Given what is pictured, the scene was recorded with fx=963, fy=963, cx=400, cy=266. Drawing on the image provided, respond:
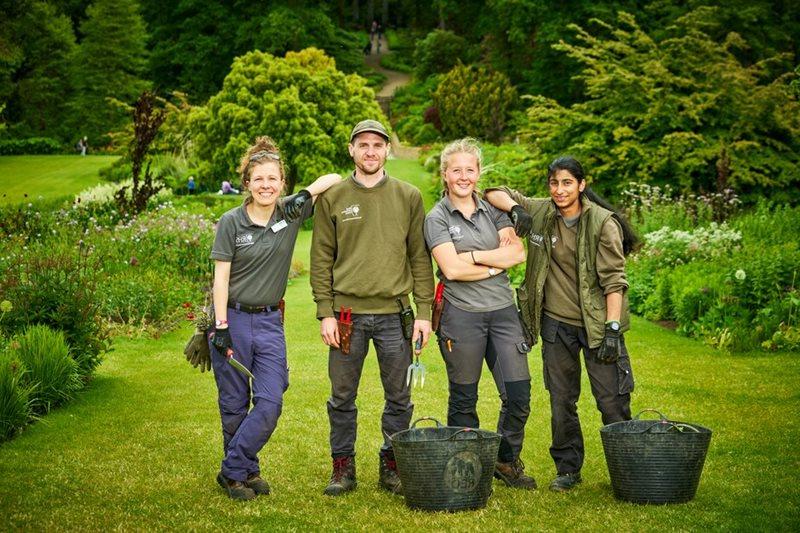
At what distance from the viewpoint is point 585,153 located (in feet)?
63.6

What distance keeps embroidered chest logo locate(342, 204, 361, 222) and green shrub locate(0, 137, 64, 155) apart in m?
39.1

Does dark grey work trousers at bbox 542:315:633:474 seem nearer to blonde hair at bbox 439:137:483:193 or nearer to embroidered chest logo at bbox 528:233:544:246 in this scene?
embroidered chest logo at bbox 528:233:544:246

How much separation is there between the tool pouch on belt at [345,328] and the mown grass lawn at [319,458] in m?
0.89

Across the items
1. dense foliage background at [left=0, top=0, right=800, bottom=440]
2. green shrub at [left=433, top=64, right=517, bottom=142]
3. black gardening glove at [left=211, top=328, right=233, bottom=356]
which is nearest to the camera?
black gardening glove at [left=211, top=328, right=233, bottom=356]

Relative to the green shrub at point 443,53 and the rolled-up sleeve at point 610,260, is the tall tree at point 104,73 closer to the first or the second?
the green shrub at point 443,53

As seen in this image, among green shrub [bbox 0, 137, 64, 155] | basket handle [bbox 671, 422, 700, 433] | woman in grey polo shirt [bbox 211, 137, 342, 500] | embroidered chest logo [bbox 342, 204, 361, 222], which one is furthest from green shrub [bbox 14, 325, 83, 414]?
green shrub [bbox 0, 137, 64, 155]

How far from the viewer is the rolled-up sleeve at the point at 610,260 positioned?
5.64m

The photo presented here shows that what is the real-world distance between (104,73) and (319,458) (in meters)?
40.4

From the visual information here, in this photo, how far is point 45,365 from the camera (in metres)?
7.78

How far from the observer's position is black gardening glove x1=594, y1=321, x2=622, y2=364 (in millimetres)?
5570

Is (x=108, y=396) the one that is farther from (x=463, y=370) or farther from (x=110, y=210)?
(x=110, y=210)

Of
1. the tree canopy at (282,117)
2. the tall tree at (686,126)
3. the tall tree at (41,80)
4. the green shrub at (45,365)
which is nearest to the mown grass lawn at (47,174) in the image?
the tree canopy at (282,117)

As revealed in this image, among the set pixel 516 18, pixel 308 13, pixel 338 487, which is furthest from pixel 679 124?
pixel 308 13

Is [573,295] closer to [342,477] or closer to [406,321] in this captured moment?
[406,321]
